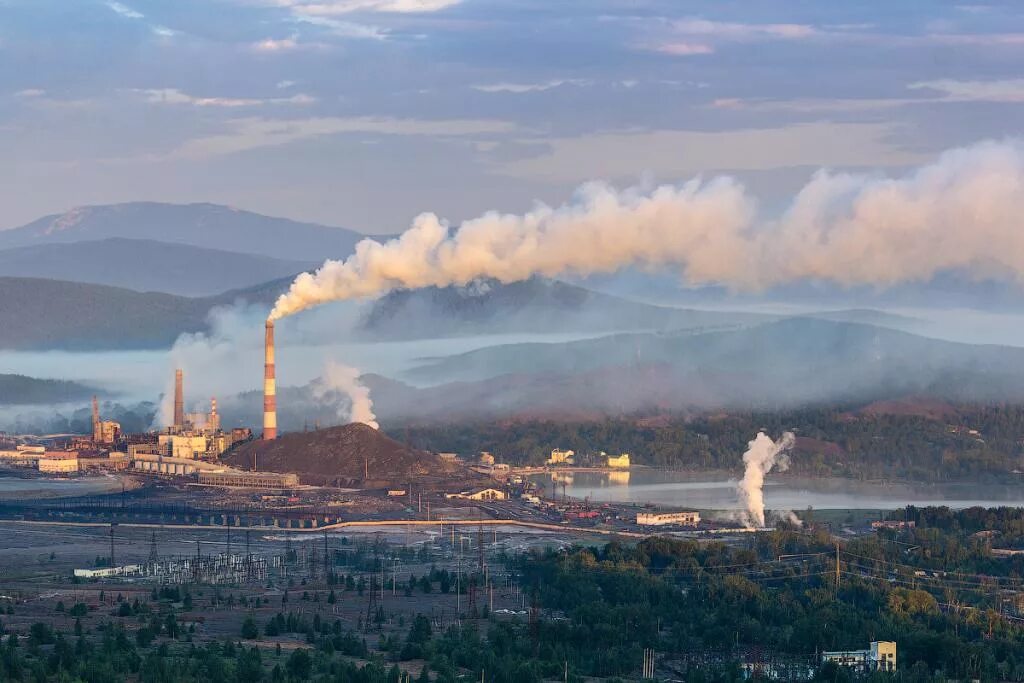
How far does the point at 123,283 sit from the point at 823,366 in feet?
316

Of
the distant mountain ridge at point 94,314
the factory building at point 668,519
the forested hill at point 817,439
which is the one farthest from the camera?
the distant mountain ridge at point 94,314

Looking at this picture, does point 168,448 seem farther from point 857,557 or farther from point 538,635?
point 538,635

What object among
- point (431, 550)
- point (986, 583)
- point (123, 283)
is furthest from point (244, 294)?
point (986, 583)

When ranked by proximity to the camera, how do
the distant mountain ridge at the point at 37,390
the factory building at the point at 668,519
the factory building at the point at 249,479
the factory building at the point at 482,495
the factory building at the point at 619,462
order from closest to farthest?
1. the factory building at the point at 668,519
2. the factory building at the point at 482,495
3. the factory building at the point at 249,479
4. the factory building at the point at 619,462
5. the distant mountain ridge at the point at 37,390

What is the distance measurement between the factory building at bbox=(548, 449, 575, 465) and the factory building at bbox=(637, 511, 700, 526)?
78.2ft

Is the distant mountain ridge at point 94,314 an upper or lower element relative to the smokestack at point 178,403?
upper

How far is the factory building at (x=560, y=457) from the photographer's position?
295 feet

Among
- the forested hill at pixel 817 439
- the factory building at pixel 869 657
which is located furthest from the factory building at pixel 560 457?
the factory building at pixel 869 657

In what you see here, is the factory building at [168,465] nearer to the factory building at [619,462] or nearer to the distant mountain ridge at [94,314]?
the factory building at [619,462]

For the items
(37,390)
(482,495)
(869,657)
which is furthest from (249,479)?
(37,390)

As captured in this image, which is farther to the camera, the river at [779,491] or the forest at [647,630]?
the river at [779,491]

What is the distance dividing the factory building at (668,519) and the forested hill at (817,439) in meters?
19.4

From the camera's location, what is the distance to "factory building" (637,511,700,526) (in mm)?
64438

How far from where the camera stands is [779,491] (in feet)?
253
